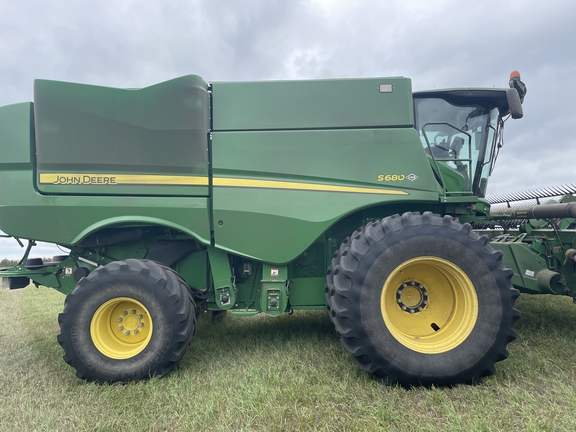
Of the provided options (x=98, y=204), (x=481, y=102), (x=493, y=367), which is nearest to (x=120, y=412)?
(x=98, y=204)

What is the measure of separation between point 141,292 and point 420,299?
243 cm

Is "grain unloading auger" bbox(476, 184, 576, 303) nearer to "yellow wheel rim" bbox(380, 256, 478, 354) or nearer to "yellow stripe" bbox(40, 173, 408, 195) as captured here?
"yellow wheel rim" bbox(380, 256, 478, 354)

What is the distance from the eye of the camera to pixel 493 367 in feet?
8.96

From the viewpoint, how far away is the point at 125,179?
3.26 meters

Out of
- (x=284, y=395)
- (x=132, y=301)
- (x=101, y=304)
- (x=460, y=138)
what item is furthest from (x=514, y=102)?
(x=101, y=304)

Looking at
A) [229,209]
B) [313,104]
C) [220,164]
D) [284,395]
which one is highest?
[313,104]

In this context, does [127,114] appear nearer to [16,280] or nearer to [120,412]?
[16,280]

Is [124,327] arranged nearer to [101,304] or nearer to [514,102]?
[101,304]

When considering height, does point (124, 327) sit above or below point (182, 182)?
below

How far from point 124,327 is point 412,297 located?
261 cm

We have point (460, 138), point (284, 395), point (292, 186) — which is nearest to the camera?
point (284, 395)

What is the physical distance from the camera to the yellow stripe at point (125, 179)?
10.6 ft

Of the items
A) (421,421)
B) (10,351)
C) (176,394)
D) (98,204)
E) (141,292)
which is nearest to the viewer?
(421,421)

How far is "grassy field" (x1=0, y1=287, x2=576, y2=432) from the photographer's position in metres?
2.17
